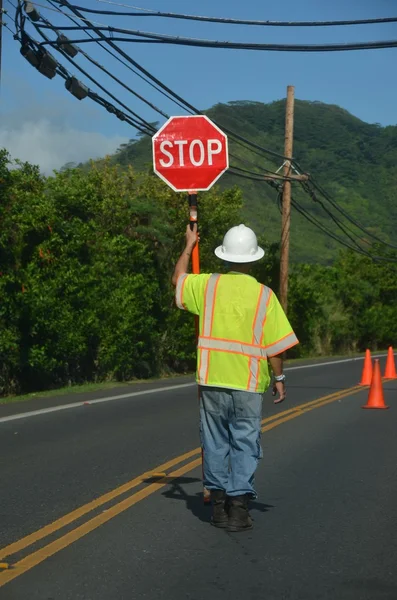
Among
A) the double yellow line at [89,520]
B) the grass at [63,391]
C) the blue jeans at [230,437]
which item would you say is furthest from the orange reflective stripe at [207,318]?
the grass at [63,391]

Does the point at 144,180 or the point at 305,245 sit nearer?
the point at 144,180

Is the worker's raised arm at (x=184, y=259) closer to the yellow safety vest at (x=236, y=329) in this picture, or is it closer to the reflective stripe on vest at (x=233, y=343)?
the yellow safety vest at (x=236, y=329)

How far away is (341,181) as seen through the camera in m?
155

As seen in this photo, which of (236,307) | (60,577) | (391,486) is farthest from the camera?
(391,486)

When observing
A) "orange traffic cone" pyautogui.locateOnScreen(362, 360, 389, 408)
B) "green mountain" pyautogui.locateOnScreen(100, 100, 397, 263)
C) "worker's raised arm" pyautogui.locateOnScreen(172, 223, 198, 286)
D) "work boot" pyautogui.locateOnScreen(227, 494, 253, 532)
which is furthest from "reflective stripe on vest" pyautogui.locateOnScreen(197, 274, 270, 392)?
"green mountain" pyautogui.locateOnScreen(100, 100, 397, 263)

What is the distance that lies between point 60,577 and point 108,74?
1594cm

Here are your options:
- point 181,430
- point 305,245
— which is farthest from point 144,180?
point 305,245

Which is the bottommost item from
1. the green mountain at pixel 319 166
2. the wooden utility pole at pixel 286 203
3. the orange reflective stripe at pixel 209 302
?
the orange reflective stripe at pixel 209 302

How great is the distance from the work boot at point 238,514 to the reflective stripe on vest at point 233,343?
78 cm

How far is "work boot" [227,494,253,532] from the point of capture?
746cm

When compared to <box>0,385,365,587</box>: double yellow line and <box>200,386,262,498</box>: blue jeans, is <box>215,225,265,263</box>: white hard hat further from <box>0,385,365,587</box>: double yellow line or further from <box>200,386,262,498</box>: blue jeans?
<box>0,385,365,587</box>: double yellow line

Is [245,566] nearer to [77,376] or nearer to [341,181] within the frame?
[77,376]

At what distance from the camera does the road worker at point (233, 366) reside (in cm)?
745

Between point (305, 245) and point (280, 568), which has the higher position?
point (305, 245)
